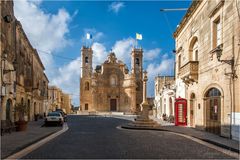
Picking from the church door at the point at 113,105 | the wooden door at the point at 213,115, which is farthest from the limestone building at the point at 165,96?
the church door at the point at 113,105

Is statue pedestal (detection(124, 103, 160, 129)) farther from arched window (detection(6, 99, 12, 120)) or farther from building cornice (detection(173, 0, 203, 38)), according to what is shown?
arched window (detection(6, 99, 12, 120))

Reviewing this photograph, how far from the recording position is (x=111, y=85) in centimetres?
7481

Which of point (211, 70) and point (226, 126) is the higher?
point (211, 70)

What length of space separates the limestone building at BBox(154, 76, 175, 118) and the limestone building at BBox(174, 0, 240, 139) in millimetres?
8529

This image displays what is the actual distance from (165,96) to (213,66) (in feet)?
69.7

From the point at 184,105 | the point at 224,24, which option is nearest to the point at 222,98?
the point at 224,24

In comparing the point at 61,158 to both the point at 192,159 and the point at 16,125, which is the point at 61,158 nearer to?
the point at 192,159

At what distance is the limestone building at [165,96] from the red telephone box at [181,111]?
5406 millimetres

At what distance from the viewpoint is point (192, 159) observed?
31.2ft

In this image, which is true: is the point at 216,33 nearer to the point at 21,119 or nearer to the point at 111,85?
the point at 21,119

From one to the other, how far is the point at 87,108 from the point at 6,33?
55.8 m

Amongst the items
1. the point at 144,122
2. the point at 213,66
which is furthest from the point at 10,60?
the point at 213,66

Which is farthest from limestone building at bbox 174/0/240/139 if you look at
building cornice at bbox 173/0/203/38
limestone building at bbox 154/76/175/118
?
limestone building at bbox 154/76/175/118

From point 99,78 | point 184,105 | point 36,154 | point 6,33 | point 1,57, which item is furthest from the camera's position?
point 99,78
